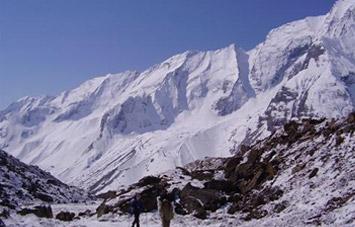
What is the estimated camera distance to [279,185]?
43.7m

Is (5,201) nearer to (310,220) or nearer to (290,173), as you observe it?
(290,173)

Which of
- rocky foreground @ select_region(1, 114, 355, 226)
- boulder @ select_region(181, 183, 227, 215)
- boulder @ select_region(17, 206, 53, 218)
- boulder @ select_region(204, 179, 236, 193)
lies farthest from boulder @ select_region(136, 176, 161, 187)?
boulder @ select_region(17, 206, 53, 218)

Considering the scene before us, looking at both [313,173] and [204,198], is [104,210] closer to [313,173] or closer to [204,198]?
[204,198]

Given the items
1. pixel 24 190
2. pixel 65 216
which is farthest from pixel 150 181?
pixel 24 190

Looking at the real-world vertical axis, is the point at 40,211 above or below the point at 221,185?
below

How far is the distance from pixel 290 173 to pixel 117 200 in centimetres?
1550

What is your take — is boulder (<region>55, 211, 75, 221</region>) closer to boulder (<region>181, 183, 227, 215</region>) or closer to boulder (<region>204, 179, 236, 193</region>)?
boulder (<region>181, 183, 227, 215</region>)

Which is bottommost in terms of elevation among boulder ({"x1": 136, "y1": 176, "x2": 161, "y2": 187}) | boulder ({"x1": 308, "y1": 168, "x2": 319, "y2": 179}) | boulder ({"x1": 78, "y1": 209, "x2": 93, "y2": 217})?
boulder ({"x1": 308, "y1": 168, "x2": 319, "y2": 179})

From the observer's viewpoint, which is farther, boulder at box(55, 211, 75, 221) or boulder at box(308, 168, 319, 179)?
boulder at box(55, 211, 75, 221)

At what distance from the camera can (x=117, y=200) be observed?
2101 inches

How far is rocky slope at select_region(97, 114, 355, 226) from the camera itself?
3425cm

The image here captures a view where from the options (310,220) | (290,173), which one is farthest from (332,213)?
(290,173)

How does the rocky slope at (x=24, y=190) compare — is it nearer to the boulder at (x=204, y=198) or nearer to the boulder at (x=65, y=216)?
the boulder at (x=65, y=216)

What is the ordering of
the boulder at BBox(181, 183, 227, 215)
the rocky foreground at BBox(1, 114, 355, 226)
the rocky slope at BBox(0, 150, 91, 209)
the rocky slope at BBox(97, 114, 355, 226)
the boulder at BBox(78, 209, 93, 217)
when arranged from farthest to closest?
the rocky slope at BBox(0, 150, 91, 209) → the boulder at BBox(78, 209, 93, 217) → the boulder at BBox(181, 183, 227, 215) → the rocky foreground at BBox(1, 114, 355, 226) → the rocky slope at BBox(97, 114, 355, 226)
